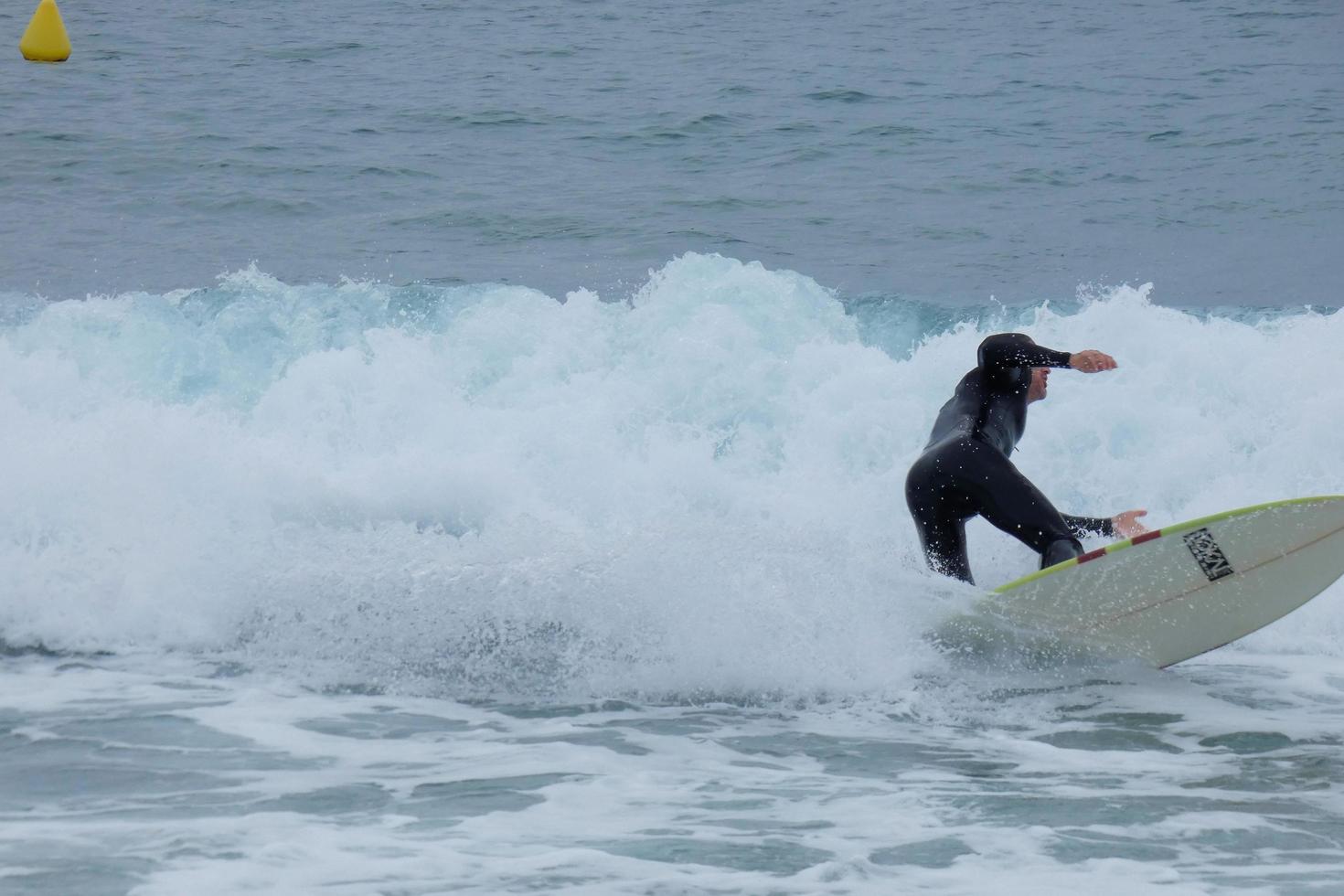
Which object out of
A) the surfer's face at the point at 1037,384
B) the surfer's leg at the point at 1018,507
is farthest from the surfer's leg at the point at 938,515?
the surfer's face at the point at 1037,384

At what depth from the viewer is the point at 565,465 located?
9781mm

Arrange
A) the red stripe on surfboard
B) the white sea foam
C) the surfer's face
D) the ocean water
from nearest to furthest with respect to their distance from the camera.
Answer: the ocean water < the red stripe on surfboard < the white sea foam < the surfer's face

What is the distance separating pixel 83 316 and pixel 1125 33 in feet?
43.0

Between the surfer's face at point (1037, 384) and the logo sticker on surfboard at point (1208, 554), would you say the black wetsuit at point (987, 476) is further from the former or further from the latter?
the logo sticker on surfboard at point (1208, 554)

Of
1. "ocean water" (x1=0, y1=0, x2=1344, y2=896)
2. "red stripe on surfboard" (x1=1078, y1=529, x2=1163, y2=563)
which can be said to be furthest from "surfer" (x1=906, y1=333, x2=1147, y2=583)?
"ocean water" (x1=0, y1=0, x2=1344, y2=896)

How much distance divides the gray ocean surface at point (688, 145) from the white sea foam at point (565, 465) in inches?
60.5

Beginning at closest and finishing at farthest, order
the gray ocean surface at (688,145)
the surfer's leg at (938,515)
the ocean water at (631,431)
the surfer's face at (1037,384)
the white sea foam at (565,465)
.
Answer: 1. the ocean water at (631,431)
2. the white sea foam at (565,465)
3. the surfer's leg at (938,515)
4. the surfer's face at (1037,384)
5. the gray ocean surface at (688,145)

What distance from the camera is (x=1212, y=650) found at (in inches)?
272

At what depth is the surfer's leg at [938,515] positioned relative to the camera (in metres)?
6.63

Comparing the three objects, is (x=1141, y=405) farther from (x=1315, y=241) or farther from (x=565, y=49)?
(x=565, y=49)

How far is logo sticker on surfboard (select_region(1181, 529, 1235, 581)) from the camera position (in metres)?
6.25

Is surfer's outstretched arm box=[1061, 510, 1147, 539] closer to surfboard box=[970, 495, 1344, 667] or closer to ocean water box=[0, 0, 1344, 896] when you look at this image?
surfboard box=[970, 495, 1344, 667]

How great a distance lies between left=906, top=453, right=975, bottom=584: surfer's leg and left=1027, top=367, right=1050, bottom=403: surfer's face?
61 centimetres

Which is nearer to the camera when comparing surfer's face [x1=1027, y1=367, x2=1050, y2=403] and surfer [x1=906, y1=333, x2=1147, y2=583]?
surfer [x1=906, y1=333, x2=1147, y2=583]
